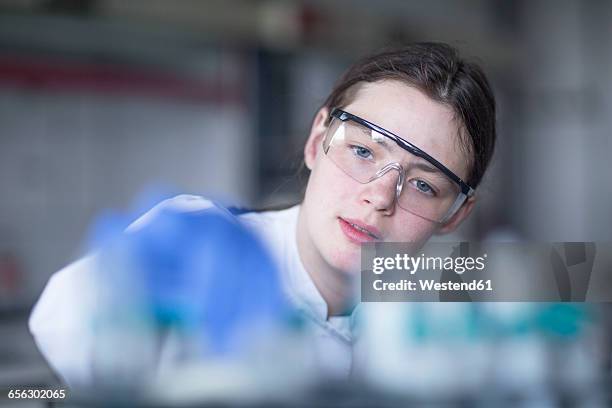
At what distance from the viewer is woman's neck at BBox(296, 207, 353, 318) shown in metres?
0.86

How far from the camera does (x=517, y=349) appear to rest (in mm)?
875

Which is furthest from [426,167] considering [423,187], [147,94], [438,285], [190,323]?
[147,94]

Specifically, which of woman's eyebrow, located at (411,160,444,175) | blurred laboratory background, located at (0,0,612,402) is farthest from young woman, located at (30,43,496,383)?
blurred laboratory background, located at (0,0,612,402)

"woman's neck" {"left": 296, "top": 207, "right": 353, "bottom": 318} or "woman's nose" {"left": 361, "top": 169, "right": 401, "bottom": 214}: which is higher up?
"woman's nose" {"left": 361, "top": 169, "right": 401, "bottom": 214}

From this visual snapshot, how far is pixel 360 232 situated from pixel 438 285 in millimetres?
103

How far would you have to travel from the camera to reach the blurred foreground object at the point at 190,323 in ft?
2.64

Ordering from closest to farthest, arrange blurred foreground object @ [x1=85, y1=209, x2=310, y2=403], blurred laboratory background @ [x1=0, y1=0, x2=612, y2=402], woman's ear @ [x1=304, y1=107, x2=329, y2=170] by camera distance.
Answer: blurred foreground object @ [x1=85, y1=209, x2=310, y2=403] → woman's ear @ [x1=304, y1=107, x2=329, y2=170] → blurred laboratory background @ [x1=0, y1=0, x2=612, y2=402]

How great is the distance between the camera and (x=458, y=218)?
90 centimetres

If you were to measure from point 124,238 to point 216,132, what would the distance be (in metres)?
3.93

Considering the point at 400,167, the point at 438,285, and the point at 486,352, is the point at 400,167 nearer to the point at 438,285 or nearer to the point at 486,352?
the point at 438,285

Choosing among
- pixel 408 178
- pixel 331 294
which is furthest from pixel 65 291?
pixel 408 178

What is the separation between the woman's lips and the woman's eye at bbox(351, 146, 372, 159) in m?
0.07

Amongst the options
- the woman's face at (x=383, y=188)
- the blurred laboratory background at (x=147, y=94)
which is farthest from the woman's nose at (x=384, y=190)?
the blurred laboratory background at (x=147, y=94)

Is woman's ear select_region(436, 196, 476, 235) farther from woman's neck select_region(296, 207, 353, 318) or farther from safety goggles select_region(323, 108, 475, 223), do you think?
woman's neck select_region(296, 207, 353, 318)
